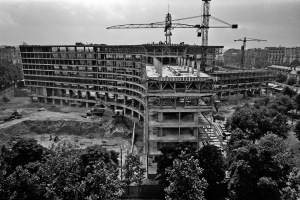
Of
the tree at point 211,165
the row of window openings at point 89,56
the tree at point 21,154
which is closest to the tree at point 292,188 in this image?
the tree at point 211,165

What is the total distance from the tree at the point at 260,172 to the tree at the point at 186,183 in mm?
6220

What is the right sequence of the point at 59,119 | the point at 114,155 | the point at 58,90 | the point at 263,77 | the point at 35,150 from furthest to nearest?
the point at 263,77, the point at 58,90, the point at 59,119, the point at 114,155, the point at 35,150

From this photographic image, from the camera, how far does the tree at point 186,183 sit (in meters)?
30.5

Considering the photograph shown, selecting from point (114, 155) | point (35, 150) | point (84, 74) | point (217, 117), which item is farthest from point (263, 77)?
point (35, 150)

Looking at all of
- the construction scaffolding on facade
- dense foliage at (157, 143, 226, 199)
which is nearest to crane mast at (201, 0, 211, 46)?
the construction scaffolding on facade

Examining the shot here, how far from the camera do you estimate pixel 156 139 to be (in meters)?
44.0

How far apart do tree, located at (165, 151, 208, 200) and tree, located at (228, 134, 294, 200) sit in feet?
20.4

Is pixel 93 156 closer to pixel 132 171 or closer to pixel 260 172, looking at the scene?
pixel 132 171

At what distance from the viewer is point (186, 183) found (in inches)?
1230

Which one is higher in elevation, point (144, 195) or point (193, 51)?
point (193, 51)

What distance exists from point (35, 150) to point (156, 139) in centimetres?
2387

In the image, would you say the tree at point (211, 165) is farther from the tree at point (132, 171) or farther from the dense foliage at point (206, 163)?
the tree at point (132, 171)

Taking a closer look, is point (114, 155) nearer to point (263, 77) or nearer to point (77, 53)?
point (77, 53)

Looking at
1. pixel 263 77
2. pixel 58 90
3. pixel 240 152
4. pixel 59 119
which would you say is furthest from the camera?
pixel 263 77
